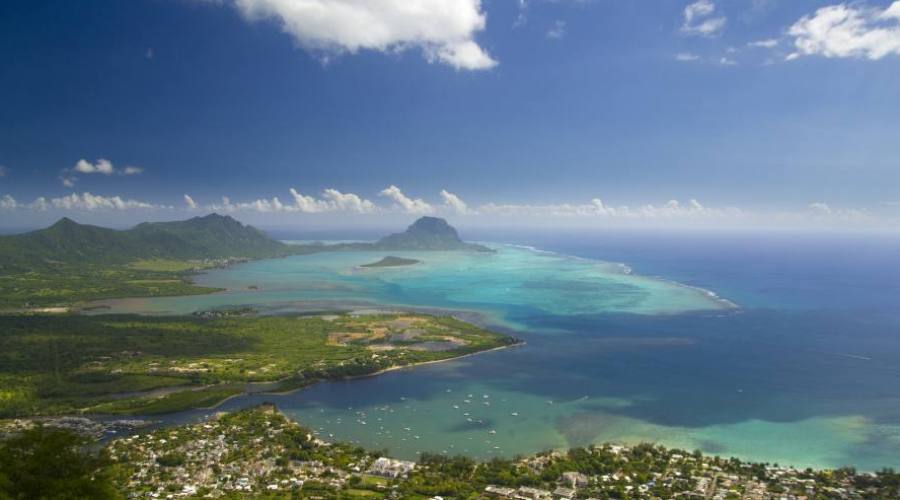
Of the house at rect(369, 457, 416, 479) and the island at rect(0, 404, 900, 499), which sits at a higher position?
the island at rect(0, 404, 900, 499)

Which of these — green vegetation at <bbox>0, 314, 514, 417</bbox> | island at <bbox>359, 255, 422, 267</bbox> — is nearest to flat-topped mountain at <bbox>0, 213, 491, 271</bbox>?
island at <bbox>359, 255, 422, 267</bbox>

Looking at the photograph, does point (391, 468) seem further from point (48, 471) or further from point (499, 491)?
point (48, 471)

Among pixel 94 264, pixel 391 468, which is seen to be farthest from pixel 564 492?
pixel 94 264

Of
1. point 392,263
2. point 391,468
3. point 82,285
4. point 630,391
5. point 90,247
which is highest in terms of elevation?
point 90,247

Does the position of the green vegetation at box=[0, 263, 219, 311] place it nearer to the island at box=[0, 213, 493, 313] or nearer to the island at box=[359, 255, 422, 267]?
the island at box=[0, 213, 493, 313]

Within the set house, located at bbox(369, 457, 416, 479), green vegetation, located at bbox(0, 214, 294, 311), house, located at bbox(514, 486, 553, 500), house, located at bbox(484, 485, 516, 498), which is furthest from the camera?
green vegetation, located at bbox(0, 214, 294, 311)

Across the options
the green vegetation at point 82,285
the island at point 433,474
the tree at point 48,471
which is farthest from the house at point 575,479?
the green vegetation at point 82,285

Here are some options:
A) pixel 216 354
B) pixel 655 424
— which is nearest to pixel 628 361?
pixel 655 424
